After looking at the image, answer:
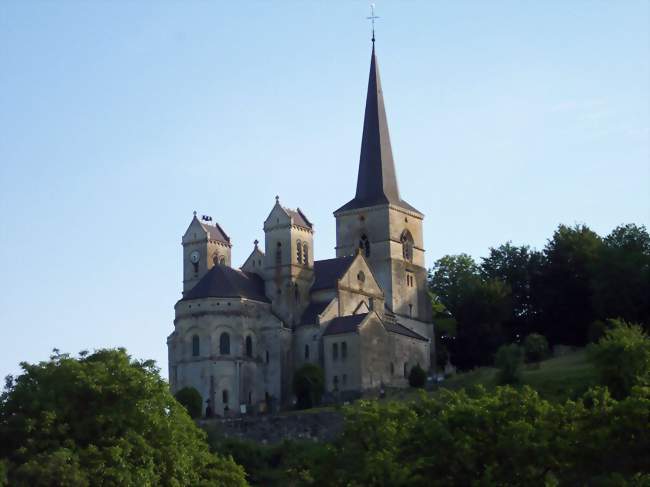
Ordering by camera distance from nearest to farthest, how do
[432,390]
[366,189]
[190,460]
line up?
[190,460] < [432,390] < [366,189]

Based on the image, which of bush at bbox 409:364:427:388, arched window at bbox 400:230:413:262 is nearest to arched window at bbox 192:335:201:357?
bush at bbox 409:364:427:388

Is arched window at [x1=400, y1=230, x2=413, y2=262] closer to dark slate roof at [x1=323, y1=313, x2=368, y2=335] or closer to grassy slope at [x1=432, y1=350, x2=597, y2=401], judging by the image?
dark slate roof at [x1=323, y1=313, x2=368, y2=335]

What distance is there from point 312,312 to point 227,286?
604 cm

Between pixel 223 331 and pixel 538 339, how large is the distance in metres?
20.6

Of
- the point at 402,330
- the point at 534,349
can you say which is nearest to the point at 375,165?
the point at 402,330

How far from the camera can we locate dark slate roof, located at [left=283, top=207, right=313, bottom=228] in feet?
333

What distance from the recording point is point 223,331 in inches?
3814

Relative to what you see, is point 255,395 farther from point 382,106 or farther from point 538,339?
point 382,106

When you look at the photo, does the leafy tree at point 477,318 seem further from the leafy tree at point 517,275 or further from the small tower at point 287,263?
the small tower at point 287,263

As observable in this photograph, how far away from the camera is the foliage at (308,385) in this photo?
94.8 m

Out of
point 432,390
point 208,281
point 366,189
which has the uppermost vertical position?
point 366,189

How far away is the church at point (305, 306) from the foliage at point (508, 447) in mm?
38100

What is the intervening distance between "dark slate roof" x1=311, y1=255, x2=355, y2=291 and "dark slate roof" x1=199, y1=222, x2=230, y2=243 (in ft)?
27.0

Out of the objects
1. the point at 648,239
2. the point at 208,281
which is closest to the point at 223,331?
the point at 208,281
